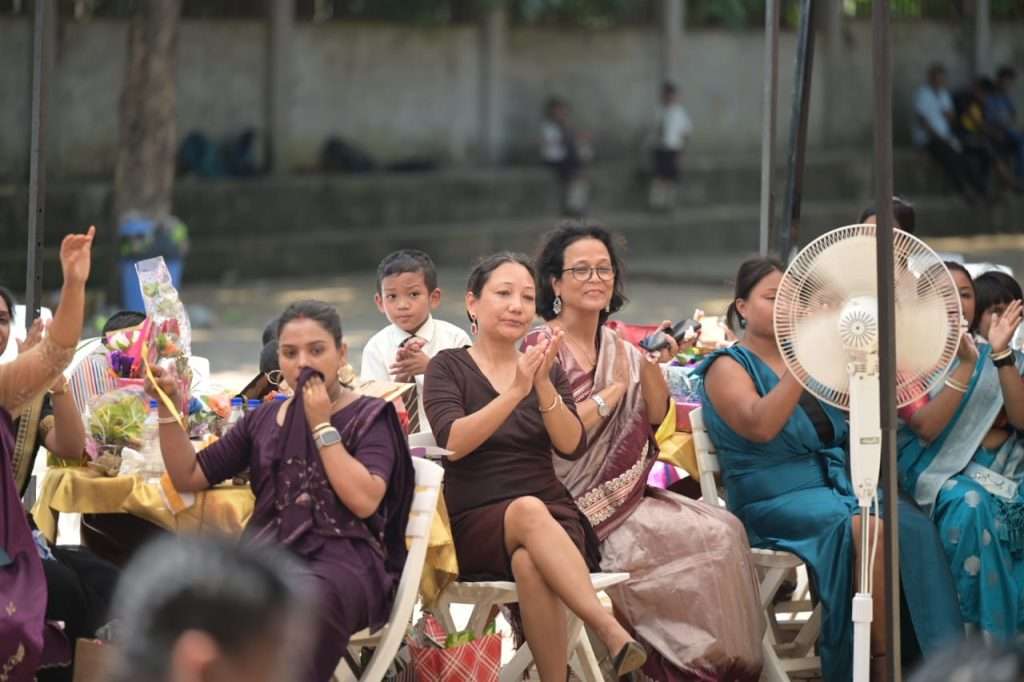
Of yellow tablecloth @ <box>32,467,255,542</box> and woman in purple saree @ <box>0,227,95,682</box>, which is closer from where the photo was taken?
woman in purple saree @ <box>0,227,95,682</box>

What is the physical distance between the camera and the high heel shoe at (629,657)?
15.3 feet

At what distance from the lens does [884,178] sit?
13.7 ft

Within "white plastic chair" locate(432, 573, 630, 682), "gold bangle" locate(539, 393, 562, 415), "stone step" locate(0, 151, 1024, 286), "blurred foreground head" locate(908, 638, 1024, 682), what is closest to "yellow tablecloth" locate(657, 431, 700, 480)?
"white plastic chair" locate(432, 573, 630, 682)

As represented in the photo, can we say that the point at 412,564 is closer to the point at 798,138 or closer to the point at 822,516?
the point at 822,516

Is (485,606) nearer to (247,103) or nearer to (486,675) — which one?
(486,675)

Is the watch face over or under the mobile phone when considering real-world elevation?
under

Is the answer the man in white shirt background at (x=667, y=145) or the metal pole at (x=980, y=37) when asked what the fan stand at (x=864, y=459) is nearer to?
the man in white shirt background at (x=667, y=145)

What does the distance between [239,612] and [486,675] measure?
9.52ft

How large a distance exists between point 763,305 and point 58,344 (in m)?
2.07

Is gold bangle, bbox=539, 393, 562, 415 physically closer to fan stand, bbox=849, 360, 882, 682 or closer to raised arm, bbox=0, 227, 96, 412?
fan stand, bbox=849, 360, 882, 682

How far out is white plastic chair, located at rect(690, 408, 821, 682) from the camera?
5.22 meters

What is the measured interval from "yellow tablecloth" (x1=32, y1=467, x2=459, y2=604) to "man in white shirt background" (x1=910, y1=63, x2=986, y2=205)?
16707 millimetres

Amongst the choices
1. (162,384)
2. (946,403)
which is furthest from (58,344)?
(946,403)

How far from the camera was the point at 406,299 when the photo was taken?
5.96 m
